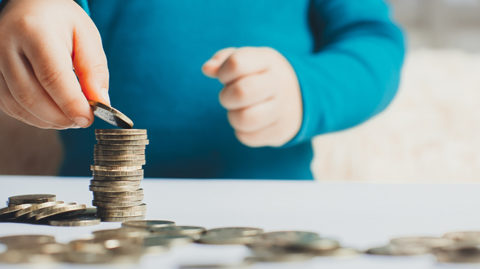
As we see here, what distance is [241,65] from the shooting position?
2.01 ft

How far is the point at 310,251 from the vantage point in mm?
355

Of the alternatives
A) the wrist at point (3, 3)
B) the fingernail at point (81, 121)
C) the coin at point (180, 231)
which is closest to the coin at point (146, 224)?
the coin at point (180, 231)

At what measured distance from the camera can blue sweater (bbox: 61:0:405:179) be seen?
0.81 m

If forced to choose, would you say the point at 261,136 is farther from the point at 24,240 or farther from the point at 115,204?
the point at 24,240

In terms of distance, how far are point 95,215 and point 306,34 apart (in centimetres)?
49

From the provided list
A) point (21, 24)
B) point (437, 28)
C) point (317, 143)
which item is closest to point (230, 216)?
point (21, 24)

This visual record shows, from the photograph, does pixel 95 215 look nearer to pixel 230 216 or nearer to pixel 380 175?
pixel 230 216

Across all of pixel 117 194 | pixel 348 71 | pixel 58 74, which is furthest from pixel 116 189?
pixel 348 71

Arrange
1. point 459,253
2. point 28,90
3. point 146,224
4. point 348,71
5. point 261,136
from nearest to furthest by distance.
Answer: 1. point 459,253
2. point 146,224
3. point 28,90
4. point 261,136
5. point 348,71

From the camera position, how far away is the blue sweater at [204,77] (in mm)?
808

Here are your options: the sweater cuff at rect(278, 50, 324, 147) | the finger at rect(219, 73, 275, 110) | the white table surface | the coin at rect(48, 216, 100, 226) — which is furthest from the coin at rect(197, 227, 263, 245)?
the sweater cuff at rect(278, 50, 324, 147)

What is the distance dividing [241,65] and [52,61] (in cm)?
18

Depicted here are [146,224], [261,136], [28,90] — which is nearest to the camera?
[146,224]

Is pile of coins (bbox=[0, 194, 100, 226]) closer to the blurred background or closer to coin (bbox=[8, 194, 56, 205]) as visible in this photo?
coin (bbox=[8, 194, 56, 205])
